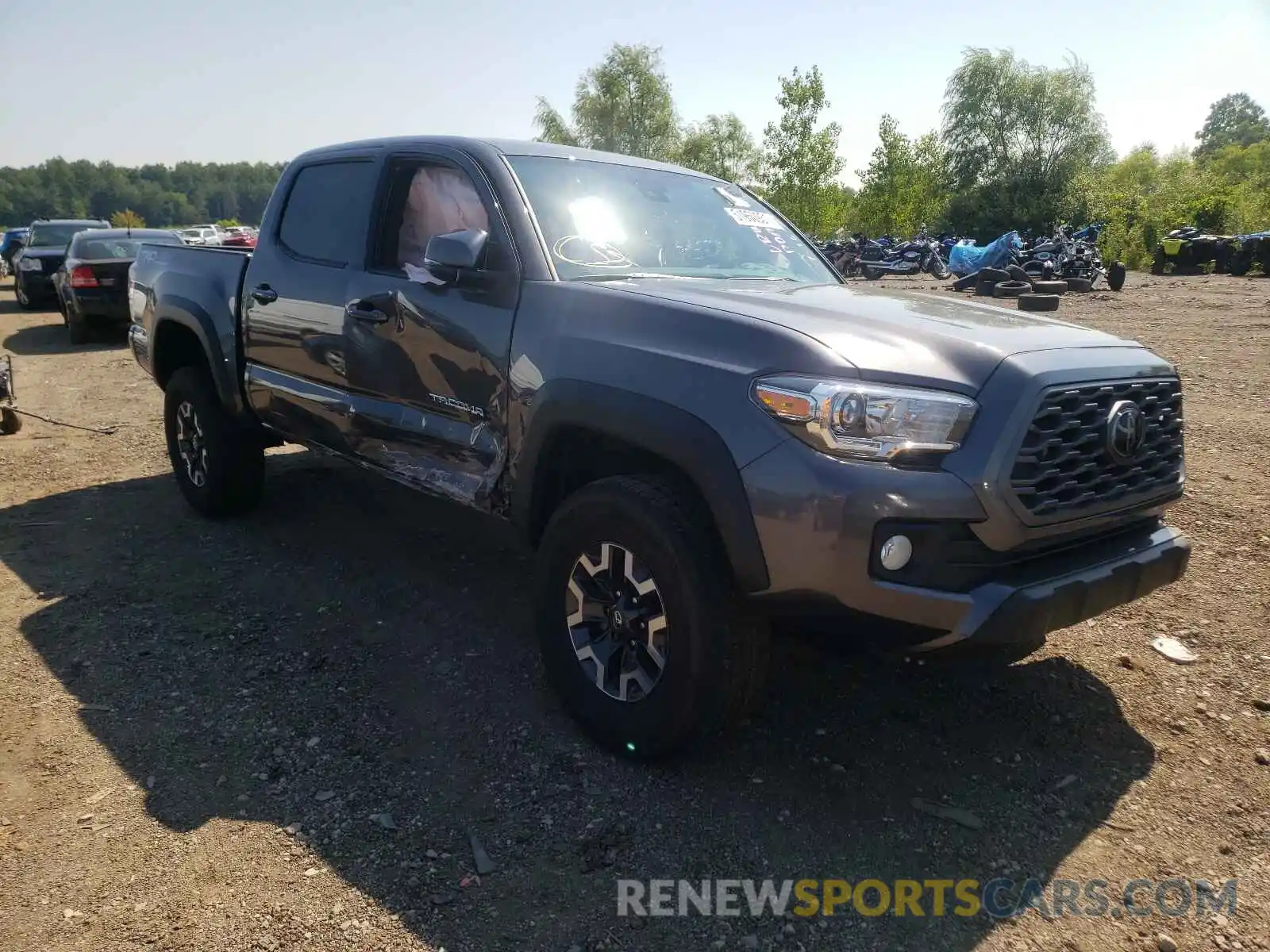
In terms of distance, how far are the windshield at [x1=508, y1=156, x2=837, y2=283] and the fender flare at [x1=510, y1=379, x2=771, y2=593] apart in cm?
56

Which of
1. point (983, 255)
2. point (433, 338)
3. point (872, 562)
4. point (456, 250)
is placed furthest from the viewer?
point (983, 255)

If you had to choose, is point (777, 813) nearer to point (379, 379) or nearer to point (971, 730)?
point (971, 730)

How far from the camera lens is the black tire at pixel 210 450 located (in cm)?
508

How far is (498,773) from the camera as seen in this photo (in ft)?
9.69

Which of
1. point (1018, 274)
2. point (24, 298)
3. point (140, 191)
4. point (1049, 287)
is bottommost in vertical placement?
point (24, 298)

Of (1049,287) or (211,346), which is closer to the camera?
(211,346)

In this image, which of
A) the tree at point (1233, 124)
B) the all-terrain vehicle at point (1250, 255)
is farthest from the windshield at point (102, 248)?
the tree at point (1233, 124)

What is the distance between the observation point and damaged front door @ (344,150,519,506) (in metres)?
3.30

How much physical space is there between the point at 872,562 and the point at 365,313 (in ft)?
8.08

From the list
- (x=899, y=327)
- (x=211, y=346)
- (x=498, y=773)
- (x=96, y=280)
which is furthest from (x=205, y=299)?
(x=96, y=280)

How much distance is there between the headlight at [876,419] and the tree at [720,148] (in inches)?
2106

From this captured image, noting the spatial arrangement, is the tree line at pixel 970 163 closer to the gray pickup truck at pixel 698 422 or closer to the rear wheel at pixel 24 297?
the rear wheel at pixel 24 297

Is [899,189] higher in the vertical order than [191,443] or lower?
higher

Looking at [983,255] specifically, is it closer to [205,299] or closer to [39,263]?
[39,263]
